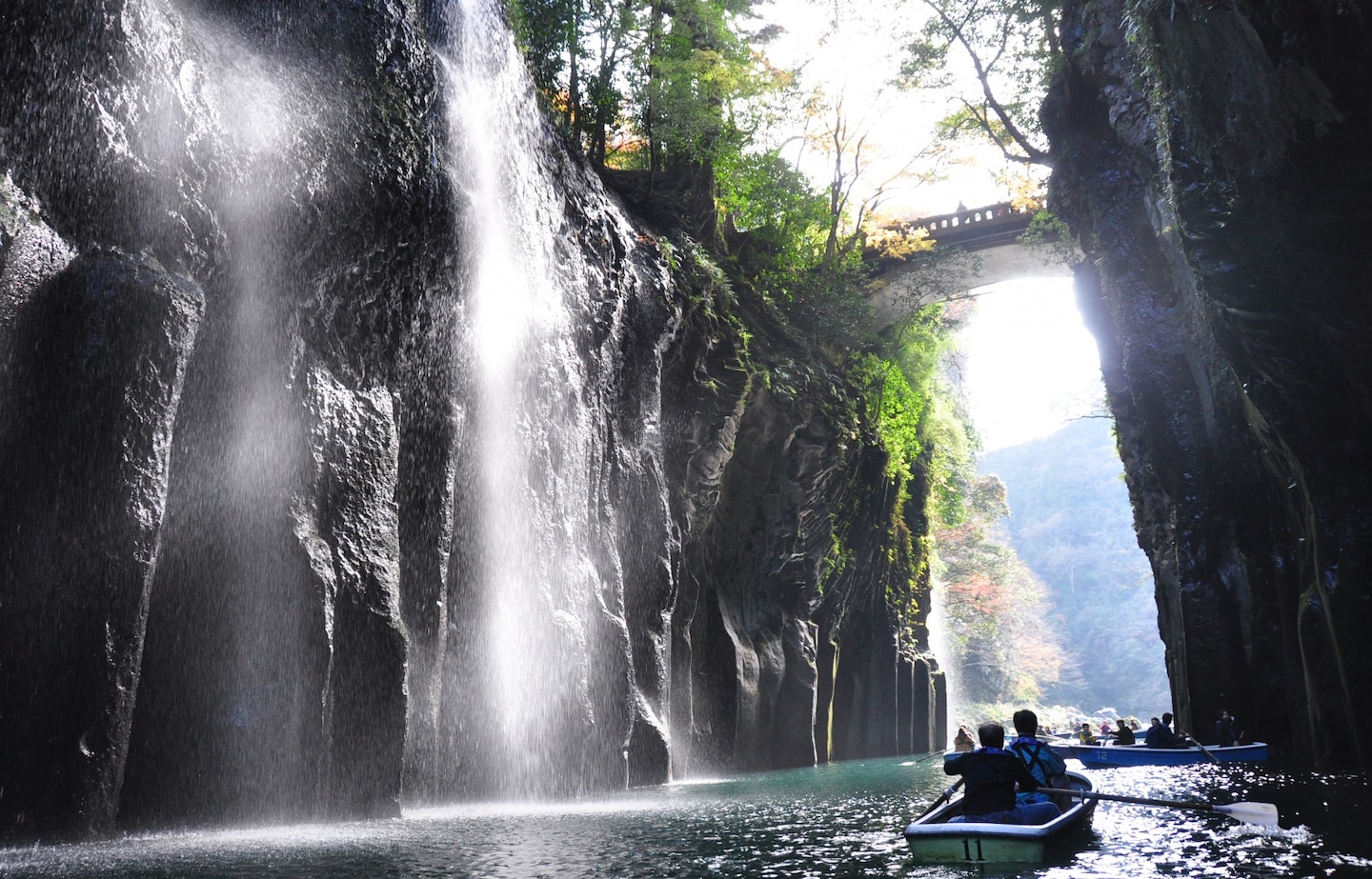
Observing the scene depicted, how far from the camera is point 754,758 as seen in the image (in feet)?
83.4

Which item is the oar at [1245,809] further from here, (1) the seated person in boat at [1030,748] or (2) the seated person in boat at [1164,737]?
(2) the seated person in boat at [1164,737]

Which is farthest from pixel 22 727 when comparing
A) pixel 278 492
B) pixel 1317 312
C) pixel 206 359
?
pixel 1317 312

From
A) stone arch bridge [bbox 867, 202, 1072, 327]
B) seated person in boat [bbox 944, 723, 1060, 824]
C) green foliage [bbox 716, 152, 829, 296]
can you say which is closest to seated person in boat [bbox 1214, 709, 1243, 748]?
seated person in boat [bbox 944, 723, 1060, 824]

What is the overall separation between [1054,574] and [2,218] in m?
116

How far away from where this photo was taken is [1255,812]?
9664 mm

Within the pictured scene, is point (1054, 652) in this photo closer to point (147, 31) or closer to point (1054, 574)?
point (1054, 574)

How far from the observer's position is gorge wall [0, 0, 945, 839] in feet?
30.1

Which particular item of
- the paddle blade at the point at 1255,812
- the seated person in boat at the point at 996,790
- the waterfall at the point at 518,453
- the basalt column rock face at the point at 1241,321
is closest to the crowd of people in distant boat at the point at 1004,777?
the seated person in boat at the point at 996,790

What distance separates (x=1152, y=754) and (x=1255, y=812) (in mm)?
11215

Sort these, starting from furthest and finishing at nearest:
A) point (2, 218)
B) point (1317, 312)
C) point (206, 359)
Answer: point (1317, 312), point (206, 359), point (2, 218)

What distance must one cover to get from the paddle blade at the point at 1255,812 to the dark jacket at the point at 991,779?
96.9 inches

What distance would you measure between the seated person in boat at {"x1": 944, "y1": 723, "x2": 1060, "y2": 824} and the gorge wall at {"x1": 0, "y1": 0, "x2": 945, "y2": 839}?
629 centimetres

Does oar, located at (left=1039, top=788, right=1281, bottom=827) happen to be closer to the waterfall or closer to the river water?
the river water

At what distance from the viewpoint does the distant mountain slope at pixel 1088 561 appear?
94750mm
